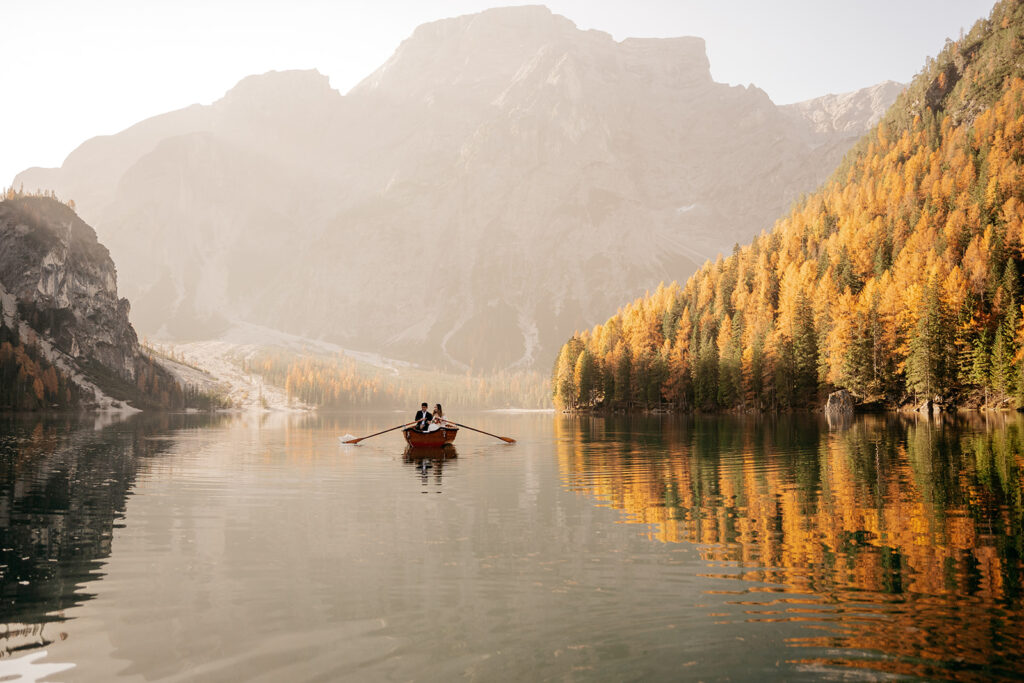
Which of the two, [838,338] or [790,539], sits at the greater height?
[838,338]

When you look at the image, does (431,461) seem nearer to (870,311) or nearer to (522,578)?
(522,578)

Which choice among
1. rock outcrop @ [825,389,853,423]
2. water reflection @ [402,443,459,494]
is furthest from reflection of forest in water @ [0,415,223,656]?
rock outcrop @ [825,389,853,423]

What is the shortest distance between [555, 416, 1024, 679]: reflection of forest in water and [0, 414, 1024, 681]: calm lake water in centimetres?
10

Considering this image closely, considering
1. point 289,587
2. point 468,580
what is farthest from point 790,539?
point 289,587

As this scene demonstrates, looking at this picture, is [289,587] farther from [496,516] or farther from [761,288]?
[761,288]

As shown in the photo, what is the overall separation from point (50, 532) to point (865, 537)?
2838 centimetres

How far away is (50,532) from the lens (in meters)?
26.6

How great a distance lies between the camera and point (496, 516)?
29.8m

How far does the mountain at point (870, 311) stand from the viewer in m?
113

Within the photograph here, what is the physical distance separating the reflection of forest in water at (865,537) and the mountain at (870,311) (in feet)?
221

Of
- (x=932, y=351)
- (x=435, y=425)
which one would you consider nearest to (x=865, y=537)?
(x=435, y=425)

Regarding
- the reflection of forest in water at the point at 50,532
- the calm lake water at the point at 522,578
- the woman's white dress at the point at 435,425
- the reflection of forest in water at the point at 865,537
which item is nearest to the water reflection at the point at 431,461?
the woman's white dress at the point at 435,425

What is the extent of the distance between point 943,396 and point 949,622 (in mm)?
117078

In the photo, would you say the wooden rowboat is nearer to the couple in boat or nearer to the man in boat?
the couple in boat
